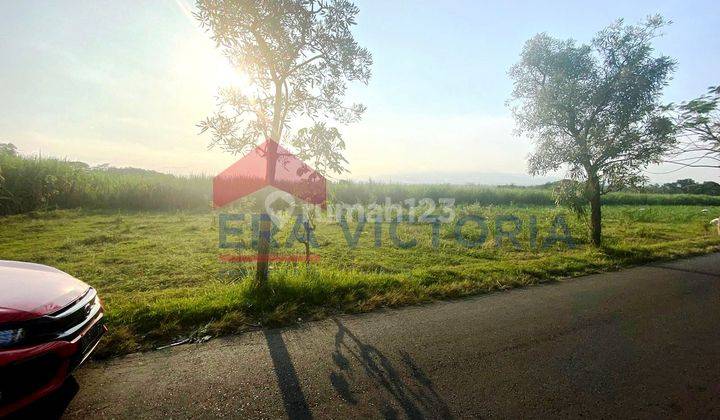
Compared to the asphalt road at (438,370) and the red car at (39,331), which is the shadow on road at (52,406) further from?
the red car at (39,331)

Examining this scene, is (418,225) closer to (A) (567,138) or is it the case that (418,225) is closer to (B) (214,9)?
(A) (567,138)

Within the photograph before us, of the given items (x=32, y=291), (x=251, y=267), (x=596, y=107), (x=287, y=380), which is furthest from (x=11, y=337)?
(x=596, y=107)

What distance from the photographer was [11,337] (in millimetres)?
2172

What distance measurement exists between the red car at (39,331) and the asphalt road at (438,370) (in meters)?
0.36

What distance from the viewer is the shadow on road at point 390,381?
246 centimetres

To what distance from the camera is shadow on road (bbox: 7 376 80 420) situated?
2.31 meters

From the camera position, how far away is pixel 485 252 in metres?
9.07

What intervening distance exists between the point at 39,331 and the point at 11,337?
18cm

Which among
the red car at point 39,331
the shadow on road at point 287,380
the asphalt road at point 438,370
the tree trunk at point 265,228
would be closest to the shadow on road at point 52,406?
the asphalt road at point 438,370

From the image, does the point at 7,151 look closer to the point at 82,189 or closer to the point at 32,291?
the point at 82,189

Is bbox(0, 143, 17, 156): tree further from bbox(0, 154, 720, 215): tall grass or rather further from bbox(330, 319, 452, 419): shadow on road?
bbox(330, 319, 452, 419): shadow on road

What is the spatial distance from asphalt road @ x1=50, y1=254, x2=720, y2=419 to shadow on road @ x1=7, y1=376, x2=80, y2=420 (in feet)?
0.22

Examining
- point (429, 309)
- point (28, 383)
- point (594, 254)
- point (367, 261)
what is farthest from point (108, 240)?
point (594, 254)

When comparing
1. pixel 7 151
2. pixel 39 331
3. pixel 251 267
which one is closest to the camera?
pixel 39 331
